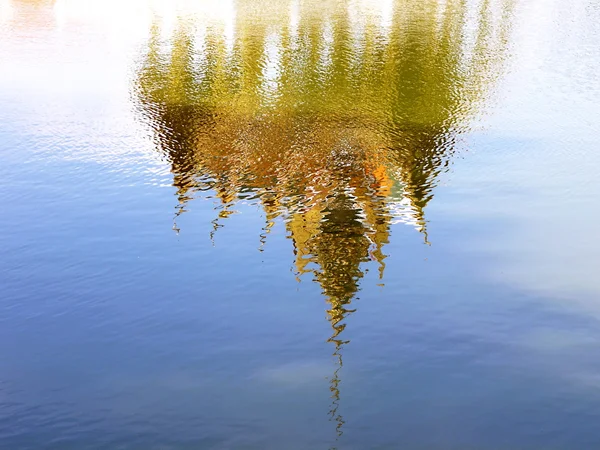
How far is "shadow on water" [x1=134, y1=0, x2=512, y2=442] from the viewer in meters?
25.2

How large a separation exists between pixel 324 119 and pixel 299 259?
49.9 feet

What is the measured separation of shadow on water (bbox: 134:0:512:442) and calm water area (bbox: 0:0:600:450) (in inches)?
5.8

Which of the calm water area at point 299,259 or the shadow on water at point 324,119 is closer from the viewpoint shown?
the calm water area at point 299,259

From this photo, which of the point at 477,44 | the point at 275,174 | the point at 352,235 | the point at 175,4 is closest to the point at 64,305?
the point at 352,235

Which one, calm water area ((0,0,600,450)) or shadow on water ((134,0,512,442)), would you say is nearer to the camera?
→ calm water area ((0,0,600,450))

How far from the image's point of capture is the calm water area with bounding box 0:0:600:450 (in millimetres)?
15781

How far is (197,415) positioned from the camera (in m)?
15.6

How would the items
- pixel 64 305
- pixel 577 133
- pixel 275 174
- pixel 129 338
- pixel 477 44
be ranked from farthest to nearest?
pixel 477 44 → pixel 577 133 → pixel 275 174 → pixel 64 305 → pixel 129 338

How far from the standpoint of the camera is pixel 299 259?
902 inches

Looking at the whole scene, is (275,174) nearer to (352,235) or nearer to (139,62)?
(352,235)

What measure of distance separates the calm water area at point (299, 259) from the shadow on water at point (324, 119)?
0.15 metres

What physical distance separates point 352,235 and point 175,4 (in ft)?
213

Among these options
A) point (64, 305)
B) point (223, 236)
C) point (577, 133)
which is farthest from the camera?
point (577, 133)

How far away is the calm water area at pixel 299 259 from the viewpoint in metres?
15.8
